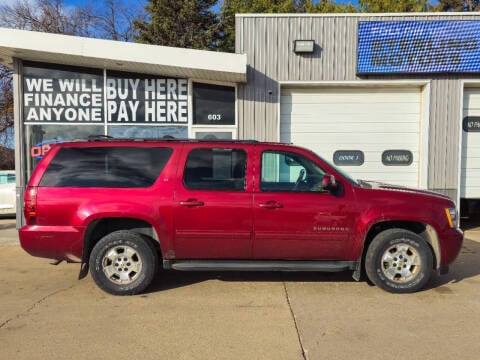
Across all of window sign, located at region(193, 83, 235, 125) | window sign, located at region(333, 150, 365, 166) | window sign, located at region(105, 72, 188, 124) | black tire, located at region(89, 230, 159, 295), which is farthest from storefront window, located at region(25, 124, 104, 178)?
window sign, located at region(333, 150, 365, 166)

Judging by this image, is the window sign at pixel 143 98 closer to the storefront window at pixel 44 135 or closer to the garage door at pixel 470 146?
the storefront window at pixel 44 135

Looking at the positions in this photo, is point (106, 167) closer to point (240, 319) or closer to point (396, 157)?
point (240, 319)

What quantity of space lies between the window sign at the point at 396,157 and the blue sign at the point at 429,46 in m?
1.91

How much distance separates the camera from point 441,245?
4434 millimetres

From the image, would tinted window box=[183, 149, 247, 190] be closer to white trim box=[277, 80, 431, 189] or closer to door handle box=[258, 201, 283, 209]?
door handle box=[258, 201, 283, 209]

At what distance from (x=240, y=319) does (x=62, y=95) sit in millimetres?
7466

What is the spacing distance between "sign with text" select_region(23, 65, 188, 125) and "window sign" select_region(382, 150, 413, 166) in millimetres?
5026

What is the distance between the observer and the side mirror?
4.26 metres

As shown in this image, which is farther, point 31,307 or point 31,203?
point 31,203

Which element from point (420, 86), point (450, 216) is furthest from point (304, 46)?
point (450, 216)

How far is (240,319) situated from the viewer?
3.80 m

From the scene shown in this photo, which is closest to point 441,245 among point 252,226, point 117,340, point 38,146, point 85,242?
point 252,226

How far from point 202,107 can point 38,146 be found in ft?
13.2

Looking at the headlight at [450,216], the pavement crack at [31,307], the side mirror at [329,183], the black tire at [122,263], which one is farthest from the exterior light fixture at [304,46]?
the pavement crack at [31,307]
